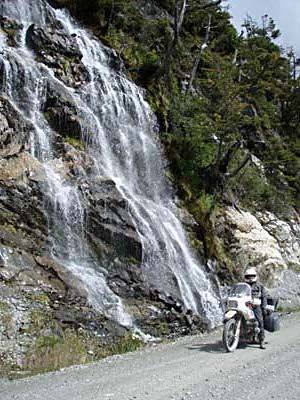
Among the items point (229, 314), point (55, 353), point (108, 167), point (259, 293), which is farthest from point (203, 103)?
point (55, 353)

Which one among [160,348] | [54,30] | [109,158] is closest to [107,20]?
[54,30]

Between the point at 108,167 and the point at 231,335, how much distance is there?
32.8ft

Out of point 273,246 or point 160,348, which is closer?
point 160,348

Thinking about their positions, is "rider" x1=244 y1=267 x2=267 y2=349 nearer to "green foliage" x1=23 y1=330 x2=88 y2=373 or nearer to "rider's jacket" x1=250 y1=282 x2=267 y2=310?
"rider's jacket" x1=250 y1=282 x2=267 y2=310

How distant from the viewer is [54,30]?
22.8 meters

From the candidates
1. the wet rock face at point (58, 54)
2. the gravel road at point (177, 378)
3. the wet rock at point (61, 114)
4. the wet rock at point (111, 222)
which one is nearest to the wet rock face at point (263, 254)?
the wet rock at point (111, 222)

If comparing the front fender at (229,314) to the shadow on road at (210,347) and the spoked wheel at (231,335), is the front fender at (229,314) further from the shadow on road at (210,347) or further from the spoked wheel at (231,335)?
the shadow on road at (210,347)

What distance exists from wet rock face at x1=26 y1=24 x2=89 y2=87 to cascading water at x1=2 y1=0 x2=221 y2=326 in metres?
0.38

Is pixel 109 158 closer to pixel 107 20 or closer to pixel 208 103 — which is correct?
pixel 208 103

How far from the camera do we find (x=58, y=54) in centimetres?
2145

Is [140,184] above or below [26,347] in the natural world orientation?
above

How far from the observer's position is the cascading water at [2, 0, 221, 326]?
49.0 ft

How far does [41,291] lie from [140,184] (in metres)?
8.36

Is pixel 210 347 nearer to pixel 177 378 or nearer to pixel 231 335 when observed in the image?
pixel 231 335
